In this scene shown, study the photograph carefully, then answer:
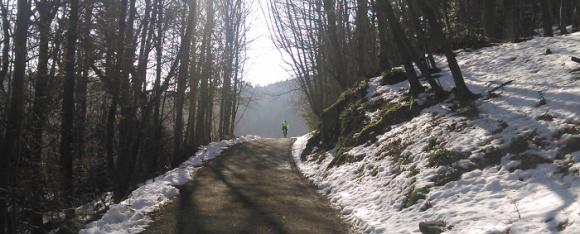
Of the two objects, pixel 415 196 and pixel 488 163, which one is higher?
pixel 488 163

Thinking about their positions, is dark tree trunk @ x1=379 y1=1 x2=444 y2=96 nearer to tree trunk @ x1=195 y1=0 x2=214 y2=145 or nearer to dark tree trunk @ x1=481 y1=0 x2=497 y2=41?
dark tree trunk @ x1=481 y1=0 x2=497 y2=41

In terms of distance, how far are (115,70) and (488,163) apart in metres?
9.22

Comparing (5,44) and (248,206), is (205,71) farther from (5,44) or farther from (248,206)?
(248,206)

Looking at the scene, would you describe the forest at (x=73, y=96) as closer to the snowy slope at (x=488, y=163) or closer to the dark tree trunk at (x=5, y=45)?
the dark tree trunk at (x=5, y=45)

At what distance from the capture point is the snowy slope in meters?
5.80

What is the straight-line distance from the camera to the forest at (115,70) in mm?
8391

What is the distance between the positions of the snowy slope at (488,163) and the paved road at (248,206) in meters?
0.57

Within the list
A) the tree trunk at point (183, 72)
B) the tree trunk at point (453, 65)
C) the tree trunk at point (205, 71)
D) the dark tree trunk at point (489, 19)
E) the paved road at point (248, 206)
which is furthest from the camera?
the tree trunk at point (205, 71)

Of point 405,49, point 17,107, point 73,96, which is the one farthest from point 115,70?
point 405,49

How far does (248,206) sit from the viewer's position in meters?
9.17

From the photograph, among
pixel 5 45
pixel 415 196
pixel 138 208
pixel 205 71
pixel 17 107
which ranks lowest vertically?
pixel 138 208

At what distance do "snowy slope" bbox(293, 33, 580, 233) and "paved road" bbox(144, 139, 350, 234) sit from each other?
573 mm

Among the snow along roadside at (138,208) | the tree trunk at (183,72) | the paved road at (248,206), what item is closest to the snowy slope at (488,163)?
the paved road at (248,206)

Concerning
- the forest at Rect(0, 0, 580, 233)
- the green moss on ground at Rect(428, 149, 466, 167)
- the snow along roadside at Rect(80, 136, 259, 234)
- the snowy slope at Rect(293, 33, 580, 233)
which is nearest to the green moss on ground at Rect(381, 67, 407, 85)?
the forest at Rect(0, 0, 580, 233)
